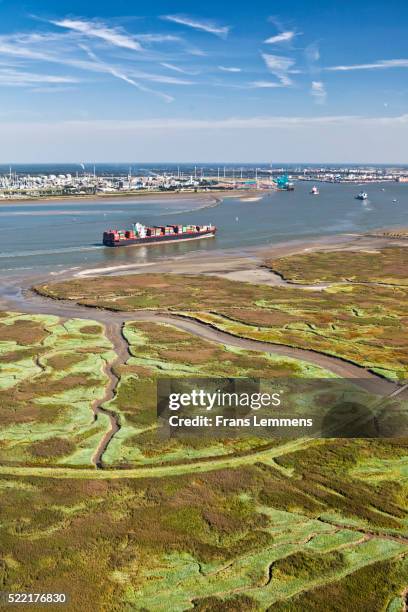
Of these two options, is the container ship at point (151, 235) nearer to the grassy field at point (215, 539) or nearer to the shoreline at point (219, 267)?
the shoreline at point (219, 267)

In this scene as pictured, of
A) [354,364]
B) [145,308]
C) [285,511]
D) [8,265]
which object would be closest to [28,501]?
[285,511]

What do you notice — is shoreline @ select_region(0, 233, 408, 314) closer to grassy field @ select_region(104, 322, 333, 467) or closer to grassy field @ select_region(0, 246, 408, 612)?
grassy field @ select_region(104, 322, 333, 467)

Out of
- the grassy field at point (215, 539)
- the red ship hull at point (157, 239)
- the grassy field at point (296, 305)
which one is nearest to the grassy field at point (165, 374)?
the grassy field at point (215, 539)

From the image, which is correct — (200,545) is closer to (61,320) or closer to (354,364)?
(354,364)

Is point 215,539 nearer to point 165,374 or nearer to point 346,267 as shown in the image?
point 165,374

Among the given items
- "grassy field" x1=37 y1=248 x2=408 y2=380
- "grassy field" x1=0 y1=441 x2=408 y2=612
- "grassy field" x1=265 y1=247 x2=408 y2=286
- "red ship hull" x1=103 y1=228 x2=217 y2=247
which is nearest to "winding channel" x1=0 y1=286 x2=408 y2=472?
"grassy field" x1=37 y1=248 x2=408 y2=380

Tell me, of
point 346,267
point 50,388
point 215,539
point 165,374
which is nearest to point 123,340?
point 165,374
